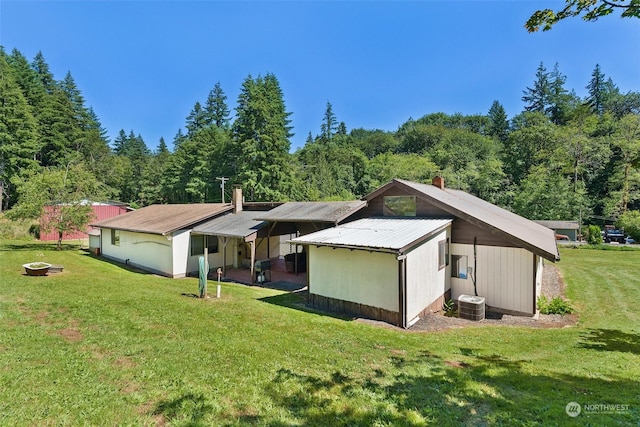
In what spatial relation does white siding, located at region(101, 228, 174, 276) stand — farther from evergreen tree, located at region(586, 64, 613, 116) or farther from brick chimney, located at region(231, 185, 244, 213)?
evergreen tree, located at region(586, 64, 613, 116)

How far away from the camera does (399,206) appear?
13.0 m

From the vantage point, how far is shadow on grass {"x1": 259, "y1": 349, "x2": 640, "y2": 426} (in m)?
3.80

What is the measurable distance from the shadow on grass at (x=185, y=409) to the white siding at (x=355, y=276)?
5.93 m

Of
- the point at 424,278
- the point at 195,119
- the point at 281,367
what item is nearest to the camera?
the point at 281,367

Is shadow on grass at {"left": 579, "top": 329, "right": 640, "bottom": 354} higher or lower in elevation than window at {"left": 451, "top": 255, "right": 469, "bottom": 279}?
lower

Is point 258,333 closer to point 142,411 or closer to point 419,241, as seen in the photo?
point 142,411

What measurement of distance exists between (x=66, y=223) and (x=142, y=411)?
72.6 ft

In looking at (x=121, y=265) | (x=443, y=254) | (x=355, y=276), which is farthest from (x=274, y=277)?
(x=121, y=265)

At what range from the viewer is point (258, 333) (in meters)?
7.11

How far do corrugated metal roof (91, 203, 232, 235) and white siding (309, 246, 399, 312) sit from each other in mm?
8210

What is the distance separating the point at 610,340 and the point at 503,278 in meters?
3.01

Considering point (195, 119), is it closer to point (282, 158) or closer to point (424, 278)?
point (282, 158)

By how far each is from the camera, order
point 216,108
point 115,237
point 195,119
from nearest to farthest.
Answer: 1. point 115,237
2. point 216,108
3. point 195,119

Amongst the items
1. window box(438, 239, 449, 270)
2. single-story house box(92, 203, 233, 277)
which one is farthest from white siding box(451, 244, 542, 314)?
single-story house box(92, 203, 233, 277)
